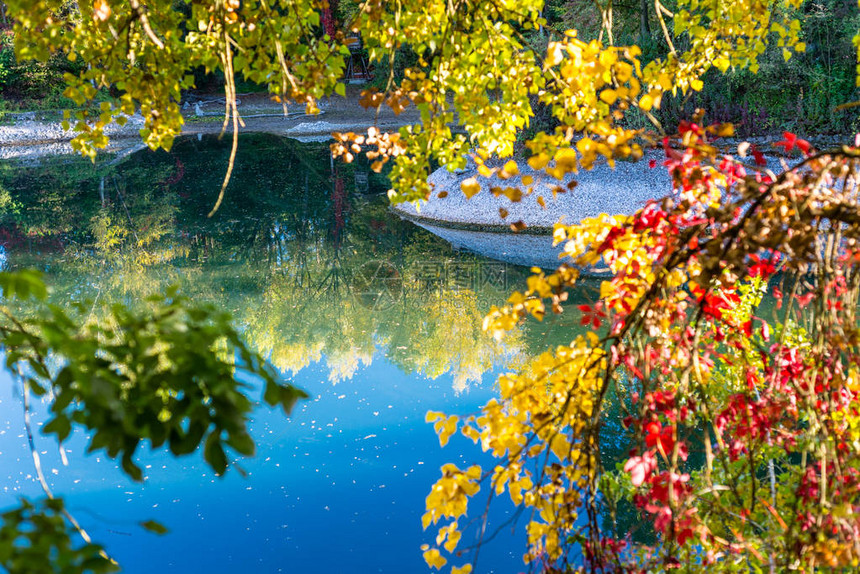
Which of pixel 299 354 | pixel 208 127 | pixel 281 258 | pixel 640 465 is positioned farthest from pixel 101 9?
pixel 208 127

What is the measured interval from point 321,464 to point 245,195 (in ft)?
28.2

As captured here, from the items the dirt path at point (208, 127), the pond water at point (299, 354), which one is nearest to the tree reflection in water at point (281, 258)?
the pond water at point (299, 354)

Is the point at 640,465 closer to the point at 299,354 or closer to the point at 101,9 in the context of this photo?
the point at 101,9

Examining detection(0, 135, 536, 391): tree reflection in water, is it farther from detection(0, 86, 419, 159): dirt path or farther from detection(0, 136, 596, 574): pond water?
detection(0, 86, 419, 159): dirt path

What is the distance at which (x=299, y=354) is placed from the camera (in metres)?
6.47

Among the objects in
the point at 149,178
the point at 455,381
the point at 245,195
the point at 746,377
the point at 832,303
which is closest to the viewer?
the point at 832,303

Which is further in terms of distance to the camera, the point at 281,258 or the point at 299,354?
the point at 281,258

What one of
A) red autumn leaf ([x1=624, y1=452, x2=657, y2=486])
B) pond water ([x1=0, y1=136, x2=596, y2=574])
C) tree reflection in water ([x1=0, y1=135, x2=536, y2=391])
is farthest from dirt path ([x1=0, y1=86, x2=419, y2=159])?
red autumn leaf ([x1=624, y1=452, x2=657, y2=486])

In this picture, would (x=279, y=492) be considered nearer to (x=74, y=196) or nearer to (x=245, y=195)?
(x=245, y=195)

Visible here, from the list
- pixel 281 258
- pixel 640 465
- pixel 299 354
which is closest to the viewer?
pixel 640 465

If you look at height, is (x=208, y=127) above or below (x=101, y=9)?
below

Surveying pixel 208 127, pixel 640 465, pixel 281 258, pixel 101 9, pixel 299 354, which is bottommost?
pixel 299 354

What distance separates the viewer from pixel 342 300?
7.72 metres

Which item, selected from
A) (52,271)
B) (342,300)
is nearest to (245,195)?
(52,271)
